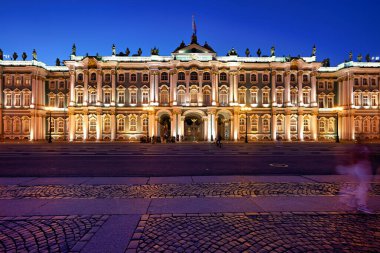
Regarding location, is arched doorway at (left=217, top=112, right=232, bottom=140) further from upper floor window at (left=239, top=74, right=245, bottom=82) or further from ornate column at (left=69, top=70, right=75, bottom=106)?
ornate column at (left=69, top=70, right=75, bottom=106)

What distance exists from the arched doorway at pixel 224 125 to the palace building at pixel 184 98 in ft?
0.67

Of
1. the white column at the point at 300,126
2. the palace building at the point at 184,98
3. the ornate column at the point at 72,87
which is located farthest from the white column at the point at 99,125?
the white column at the point at 300,126

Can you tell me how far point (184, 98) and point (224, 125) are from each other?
10.0 m

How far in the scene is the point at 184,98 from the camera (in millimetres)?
49625

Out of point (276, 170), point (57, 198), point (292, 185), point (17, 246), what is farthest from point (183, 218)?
→ point (276, 170)

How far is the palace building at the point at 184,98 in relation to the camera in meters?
49.6

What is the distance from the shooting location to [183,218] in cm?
548

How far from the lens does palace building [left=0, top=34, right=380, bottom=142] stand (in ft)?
163

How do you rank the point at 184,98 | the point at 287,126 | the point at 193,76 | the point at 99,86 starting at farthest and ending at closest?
1. the point at 287,126
2. the point at 99,86
3. the point at 193,76
4. the point at 184,98

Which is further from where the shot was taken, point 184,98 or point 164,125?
point 164,125

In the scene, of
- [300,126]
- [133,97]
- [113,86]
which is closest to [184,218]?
[133,97]

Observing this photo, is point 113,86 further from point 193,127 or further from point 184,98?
point 193,127

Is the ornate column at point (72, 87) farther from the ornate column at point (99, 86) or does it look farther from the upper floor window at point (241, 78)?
the upper floor window at point (241, 78)

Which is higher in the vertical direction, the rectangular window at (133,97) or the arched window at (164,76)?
the arched window at (164,76)
